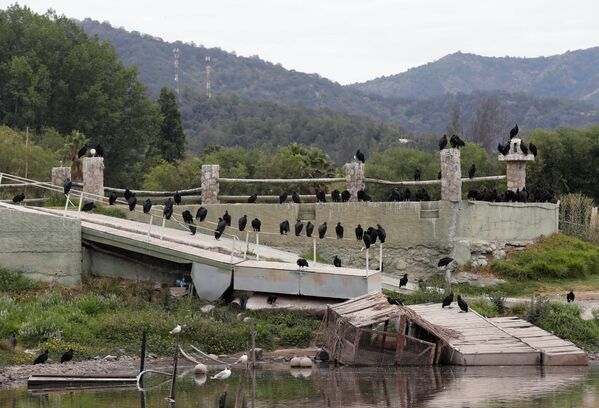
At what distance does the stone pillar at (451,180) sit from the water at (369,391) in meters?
7.41

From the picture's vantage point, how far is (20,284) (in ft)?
93.9

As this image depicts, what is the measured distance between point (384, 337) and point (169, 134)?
38.9m

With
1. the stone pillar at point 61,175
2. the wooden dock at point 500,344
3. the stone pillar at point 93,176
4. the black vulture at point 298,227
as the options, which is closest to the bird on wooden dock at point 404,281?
the wooden dock at point 500,344

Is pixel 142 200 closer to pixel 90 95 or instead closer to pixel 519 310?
pixel 519 310

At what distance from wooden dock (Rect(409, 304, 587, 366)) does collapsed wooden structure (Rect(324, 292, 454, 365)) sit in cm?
40

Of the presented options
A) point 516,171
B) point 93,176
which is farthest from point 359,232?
point 93,176

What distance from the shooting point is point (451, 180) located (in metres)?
32.1

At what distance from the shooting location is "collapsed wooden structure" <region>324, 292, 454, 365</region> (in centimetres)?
2547

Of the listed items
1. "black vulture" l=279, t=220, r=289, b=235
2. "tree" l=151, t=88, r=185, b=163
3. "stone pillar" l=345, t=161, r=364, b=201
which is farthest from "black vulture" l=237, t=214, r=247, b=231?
"tree" l=151, t=88, r=185, b=163

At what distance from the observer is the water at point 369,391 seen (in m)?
21.6

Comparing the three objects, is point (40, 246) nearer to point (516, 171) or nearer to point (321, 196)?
point (321, 196)

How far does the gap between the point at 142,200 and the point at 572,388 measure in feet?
57.7

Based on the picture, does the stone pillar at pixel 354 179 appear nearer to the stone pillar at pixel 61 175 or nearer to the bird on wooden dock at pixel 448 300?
the bird on wooden dock at pixel 448 300

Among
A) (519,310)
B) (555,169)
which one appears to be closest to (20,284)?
(519,310)
